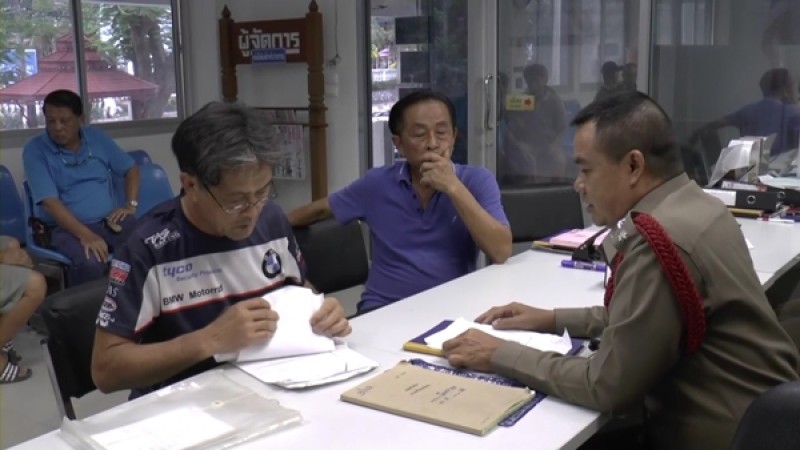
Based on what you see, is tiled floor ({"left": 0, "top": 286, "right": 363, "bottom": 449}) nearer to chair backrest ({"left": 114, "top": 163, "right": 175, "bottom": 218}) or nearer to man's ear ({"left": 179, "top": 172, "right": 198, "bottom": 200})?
chair backrest ({"left": 114, "top": 163, "right": 175, "bottom": 218})

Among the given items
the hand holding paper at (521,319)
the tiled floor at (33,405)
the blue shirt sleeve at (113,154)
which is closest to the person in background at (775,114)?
the tiled floor at (33,405)

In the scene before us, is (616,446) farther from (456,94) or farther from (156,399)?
(456,94)

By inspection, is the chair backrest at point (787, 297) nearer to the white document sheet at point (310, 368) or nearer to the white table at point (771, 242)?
the white table at point (771, 242)

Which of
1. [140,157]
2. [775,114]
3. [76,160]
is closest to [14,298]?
[76,160]

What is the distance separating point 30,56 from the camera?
14.8 feet

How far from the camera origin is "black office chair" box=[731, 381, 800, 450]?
1.07 meters

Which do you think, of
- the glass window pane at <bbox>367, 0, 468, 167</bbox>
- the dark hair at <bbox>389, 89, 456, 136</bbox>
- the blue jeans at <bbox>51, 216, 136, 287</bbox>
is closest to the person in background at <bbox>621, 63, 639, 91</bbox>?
the glass window pane at <bbox>367, 0, 468, 167</bbox>

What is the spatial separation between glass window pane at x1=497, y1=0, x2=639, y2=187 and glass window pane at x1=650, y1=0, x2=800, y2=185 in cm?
24

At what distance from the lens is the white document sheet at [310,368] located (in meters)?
1.52

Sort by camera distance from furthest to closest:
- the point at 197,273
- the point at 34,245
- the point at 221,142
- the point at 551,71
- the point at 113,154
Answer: the point at 551,71
the point at 113,154
the point at 34,245
the point at 197,273
the point at 221,142

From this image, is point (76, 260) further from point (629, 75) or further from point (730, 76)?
point (730, 76)

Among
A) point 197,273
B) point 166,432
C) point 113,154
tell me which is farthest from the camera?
point 113,154

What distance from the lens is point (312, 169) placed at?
503 cm

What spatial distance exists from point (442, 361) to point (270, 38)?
12.6ft
